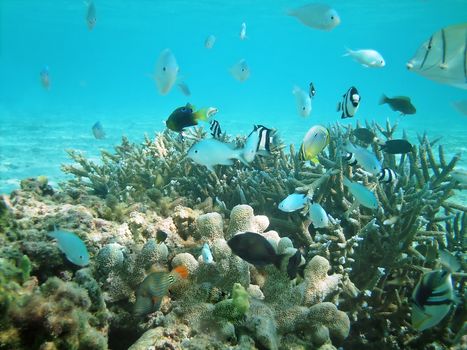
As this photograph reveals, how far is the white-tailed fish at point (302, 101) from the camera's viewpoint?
504cm

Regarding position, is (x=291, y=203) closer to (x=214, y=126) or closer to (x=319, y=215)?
(x=319, y=215)

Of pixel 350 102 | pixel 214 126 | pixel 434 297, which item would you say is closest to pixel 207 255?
pixel 434 297

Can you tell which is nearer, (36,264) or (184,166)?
(36,264)

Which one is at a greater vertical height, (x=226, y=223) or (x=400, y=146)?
(x=400, y=146)

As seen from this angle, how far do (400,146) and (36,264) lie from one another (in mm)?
4880

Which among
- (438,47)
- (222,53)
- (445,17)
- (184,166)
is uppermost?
(222,53)

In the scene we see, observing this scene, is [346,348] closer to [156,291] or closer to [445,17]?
[156,291]

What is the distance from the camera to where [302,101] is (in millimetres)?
5070

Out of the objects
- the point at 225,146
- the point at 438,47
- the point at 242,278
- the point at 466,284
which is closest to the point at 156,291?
the point at 242,278

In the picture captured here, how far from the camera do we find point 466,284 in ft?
13.8

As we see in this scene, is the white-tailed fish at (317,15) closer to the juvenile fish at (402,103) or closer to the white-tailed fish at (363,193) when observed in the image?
the juvenile fish at (402,103)

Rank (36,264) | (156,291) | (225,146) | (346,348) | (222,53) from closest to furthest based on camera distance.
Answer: (156,291), (36,264), (225,146), (346,348), (222,53)

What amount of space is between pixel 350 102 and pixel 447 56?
2.32 m

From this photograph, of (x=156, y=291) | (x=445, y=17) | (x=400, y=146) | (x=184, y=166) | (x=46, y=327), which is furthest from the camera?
(x=445, y=17)
